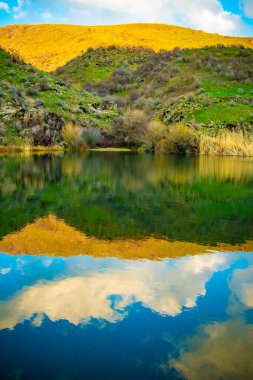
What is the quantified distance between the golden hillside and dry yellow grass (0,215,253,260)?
274ft

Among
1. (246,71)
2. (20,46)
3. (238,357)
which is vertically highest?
(20,46)

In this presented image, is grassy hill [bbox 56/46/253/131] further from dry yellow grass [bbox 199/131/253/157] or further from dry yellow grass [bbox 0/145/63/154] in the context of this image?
dry yellow grass [bbox 0/145/63/154]

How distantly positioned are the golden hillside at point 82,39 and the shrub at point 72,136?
54117 millimetres

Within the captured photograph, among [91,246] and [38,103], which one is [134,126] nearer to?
[38,103]

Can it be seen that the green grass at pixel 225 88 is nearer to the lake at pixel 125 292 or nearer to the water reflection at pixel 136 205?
the water reflection at pixel 136 205

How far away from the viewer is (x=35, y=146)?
3431cm

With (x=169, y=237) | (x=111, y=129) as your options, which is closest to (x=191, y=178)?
(x=169, y=237)

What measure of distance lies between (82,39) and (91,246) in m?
97.0

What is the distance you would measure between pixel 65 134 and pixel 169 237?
2951 cm

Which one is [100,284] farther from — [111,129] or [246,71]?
A: [246,71]

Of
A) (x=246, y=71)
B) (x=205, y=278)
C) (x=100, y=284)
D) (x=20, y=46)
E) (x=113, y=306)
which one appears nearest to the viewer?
(x=113, y=306)

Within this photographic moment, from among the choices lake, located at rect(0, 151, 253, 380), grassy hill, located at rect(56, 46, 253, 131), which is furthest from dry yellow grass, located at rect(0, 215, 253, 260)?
grassy hill, located at rect(56, 46, 253, 131)

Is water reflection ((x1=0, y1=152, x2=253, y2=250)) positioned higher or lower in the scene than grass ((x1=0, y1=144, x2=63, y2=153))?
lower

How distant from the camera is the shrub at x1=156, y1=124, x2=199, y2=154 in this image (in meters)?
33.2
